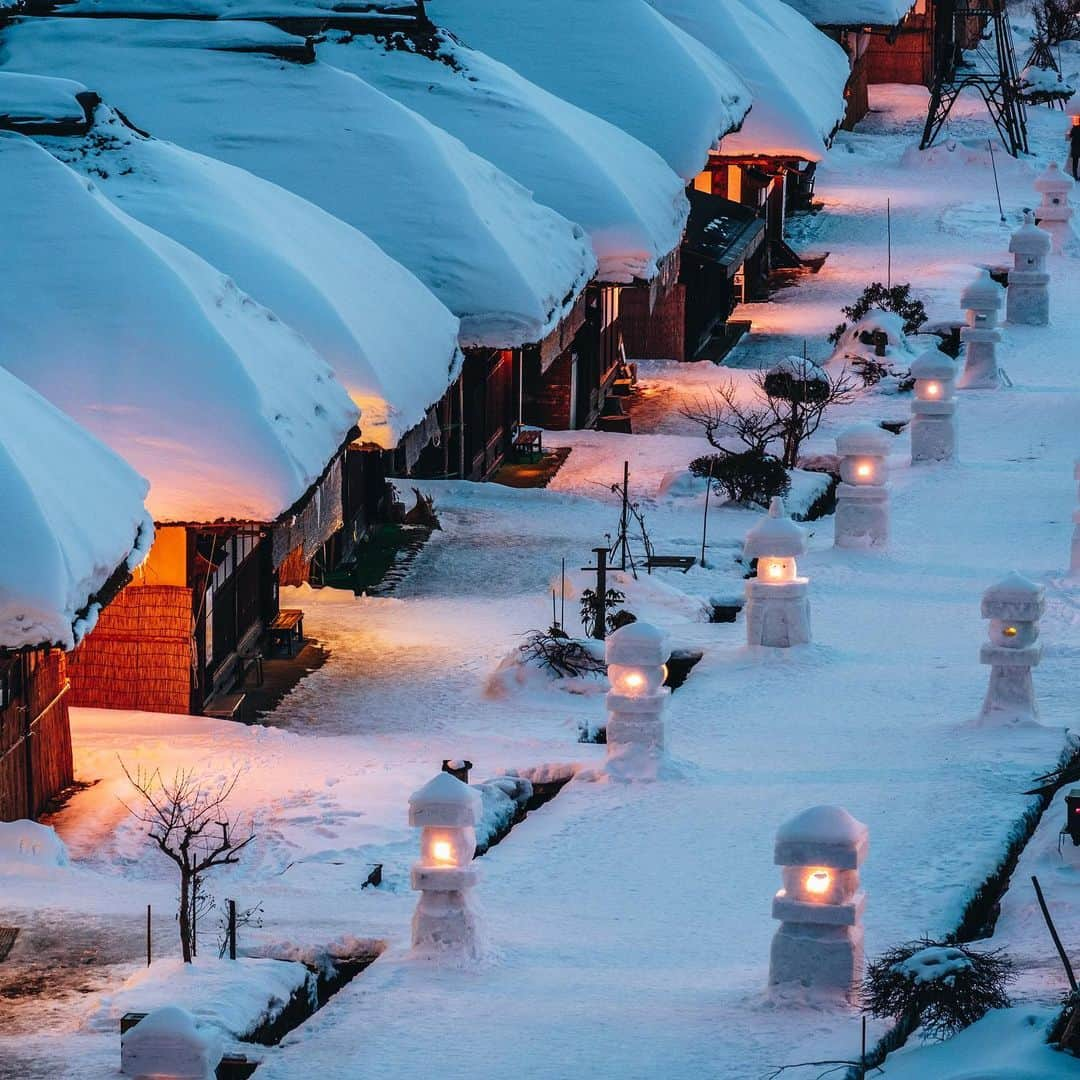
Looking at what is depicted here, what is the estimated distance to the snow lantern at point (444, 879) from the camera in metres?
13.6

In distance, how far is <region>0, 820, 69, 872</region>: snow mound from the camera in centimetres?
1577

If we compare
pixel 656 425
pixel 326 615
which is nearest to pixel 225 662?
pixel 326 615

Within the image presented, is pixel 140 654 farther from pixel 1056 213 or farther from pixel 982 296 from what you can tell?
pixel 1056 213

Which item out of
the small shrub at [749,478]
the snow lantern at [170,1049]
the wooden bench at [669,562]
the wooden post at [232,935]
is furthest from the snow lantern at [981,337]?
the snow lantern at [170,1049]

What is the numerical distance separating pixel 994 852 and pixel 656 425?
1726cm

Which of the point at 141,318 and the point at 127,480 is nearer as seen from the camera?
the point at 127,480

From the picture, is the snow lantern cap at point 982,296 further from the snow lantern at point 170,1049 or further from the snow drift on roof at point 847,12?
the snow lantern at point 170,1049

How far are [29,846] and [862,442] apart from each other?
11.8 m

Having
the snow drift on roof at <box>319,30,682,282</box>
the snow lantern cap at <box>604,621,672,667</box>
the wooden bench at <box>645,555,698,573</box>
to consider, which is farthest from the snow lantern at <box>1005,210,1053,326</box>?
the snow lantern cap at <box>604,621,672,667</box>

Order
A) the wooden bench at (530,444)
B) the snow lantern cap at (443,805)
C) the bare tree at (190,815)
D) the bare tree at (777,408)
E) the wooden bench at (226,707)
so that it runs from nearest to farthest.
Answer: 1. the snow lantern cap at (443,805)
2. the bare tree at (190,815)
3. the wooden bench at (226,707)
4. the bare tree at (777,408)
5. the wooden bench at (530,444)

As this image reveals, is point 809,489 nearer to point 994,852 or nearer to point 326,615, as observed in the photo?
point 326,615

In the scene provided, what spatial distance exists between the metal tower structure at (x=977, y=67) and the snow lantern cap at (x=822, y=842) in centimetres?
3755

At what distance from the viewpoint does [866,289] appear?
41.3 metres

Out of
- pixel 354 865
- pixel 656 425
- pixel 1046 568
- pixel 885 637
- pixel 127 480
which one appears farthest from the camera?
pixel 656 425
